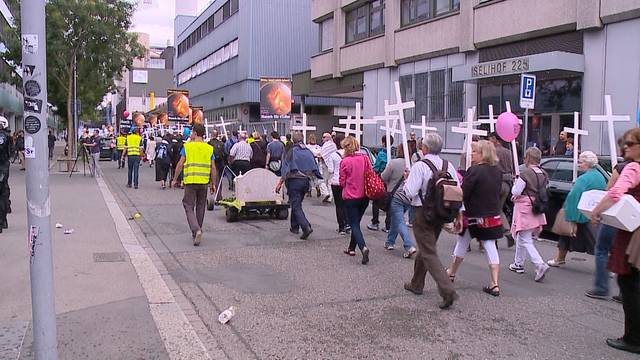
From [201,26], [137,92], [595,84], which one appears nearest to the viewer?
[595,84]

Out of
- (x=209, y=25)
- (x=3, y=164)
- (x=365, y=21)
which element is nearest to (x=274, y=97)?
(x=365, y=21)

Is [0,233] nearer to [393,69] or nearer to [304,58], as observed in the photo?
[393,69]

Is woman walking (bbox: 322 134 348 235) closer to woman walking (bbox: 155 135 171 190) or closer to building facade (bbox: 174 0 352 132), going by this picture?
woman walking (bbox: 155 135 171 190)

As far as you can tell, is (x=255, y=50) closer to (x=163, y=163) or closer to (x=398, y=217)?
(x=163, y=163)

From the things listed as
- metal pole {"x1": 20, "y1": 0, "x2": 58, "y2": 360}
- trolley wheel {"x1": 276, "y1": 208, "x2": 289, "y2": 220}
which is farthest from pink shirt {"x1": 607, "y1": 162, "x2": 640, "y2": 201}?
trolley wheel {"x1": 276, "y1": 208, "x2": 289, "y2": 220}

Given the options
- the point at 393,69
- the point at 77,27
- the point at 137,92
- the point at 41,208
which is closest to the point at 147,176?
the point at 77,27

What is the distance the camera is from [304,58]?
142 ft

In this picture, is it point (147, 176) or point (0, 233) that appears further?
point (147, 176)

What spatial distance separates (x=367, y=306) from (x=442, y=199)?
4.35 feet

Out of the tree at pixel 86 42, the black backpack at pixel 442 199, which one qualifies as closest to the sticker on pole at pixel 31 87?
the black backpack at pixel 442 199

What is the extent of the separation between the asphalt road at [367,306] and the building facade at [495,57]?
7.92 m

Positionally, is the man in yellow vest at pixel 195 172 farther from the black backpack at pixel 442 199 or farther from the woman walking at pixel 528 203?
the woman walking at pixel 528 203

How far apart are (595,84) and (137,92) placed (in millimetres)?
97959

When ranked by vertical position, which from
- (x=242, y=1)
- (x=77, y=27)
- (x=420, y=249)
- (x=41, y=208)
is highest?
(x=242, y=1)
